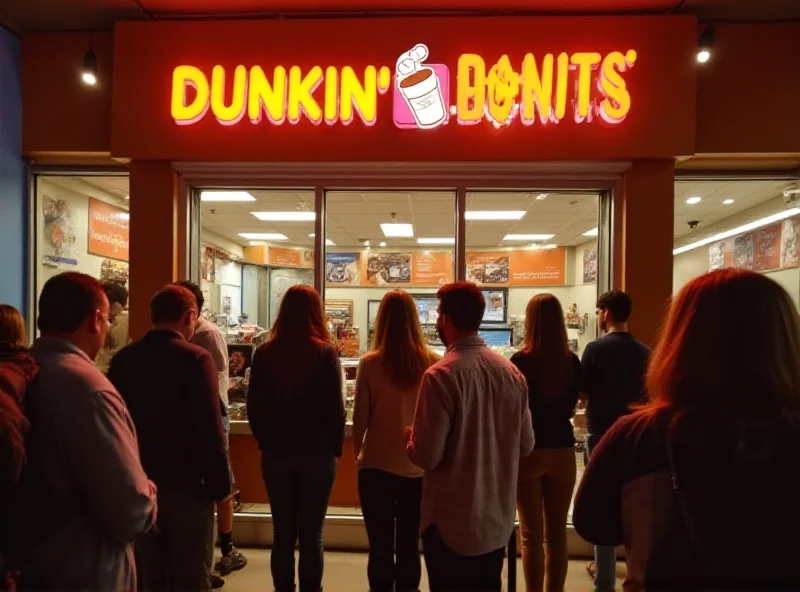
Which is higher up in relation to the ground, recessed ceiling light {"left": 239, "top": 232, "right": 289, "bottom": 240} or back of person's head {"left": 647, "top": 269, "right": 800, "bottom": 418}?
recessed ceiling light {"left": 239, "top": 232, "right": 289, "bottom": 240}

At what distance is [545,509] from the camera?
2.92 m

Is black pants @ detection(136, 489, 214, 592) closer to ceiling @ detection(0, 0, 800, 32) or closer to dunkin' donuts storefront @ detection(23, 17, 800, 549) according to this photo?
dunkin' donuts storefront @ detection(23, 17, 800, 549)

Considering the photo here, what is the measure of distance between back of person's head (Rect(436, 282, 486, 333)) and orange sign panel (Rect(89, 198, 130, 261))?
3.84m

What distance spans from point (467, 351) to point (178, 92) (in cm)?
325

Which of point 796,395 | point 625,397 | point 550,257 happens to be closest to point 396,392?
point 625,397

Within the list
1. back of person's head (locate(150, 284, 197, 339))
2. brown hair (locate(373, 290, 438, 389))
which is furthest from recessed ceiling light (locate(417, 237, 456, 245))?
back of person's head (locate(150, 284, 197, 339))

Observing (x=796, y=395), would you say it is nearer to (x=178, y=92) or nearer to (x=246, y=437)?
(x=246, y=437)

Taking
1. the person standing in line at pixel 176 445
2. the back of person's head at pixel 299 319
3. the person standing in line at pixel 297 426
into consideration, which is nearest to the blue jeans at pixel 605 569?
the person standing in line at pixel 297 426

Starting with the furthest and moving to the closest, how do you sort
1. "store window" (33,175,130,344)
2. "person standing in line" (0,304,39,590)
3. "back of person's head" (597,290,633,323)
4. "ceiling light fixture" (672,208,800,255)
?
1. "ceiling light fixture" (672,208,800,255)
2. "store window" (33,175,130,344)
3. "back of person's head" (597,290,633,323)
4. "person standing in line" (0,304,39,590)

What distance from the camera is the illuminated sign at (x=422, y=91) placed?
385 cm

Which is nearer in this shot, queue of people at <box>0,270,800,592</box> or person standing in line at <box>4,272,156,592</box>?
queue of people at <box>0,270,800,592</box>

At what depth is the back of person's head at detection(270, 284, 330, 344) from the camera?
2697mm

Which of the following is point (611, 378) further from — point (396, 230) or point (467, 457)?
point (396, 230)

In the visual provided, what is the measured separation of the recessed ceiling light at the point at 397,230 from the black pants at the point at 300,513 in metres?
4.51
